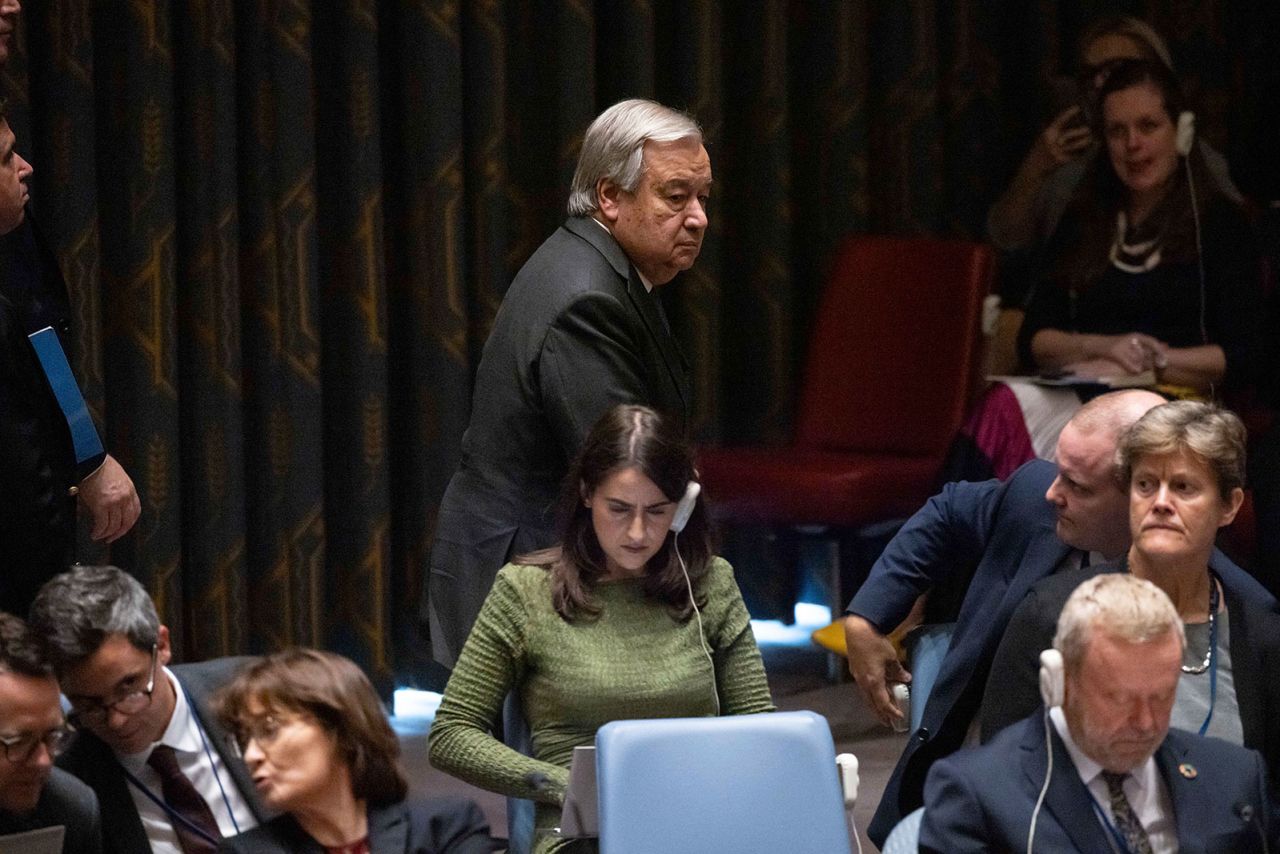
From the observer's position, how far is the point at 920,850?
2.37 m

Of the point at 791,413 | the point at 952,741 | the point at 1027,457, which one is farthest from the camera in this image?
the point at 791,413

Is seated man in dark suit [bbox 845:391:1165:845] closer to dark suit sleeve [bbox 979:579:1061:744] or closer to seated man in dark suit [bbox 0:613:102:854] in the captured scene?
dark suit sleeve [bbox 979:579:1061:744]

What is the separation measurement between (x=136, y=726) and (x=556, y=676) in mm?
563

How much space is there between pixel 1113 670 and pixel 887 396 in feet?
9.74

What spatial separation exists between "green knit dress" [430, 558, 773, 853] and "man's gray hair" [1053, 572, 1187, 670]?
0.63 meters

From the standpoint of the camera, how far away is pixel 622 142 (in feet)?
10.5

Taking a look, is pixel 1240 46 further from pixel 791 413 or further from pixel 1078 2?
pixel 791 413

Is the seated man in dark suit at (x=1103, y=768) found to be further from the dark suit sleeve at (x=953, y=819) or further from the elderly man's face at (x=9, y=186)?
the elderly man's face at (x=9, y=186)

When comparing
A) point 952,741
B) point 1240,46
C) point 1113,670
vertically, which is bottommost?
point 952,741

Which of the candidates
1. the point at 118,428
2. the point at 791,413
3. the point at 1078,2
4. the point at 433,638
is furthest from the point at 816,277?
the point at 433,638

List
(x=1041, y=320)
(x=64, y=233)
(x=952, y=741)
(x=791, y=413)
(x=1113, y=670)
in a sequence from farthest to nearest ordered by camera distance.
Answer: (x=791, y=413) → (x=1041, y=320) → (x=64, y=233) → (x=952, y=741) → (x=1113, y=670)

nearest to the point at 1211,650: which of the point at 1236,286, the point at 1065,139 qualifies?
the point at 1236,286

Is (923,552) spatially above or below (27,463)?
below

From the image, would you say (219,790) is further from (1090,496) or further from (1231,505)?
(1231,505)
